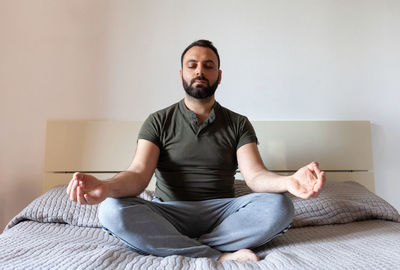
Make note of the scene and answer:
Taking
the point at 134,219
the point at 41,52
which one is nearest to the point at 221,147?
Result: the point at 134,219

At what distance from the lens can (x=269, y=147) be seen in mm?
1931

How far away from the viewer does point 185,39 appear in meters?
2.02

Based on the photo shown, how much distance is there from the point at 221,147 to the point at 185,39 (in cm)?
92

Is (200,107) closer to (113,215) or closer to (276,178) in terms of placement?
(276,178)

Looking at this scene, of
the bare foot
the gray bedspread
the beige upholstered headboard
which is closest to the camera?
the gray bedspread

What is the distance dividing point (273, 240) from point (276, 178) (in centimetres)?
23

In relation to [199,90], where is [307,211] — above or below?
below

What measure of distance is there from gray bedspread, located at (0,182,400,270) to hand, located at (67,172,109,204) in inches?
5.8

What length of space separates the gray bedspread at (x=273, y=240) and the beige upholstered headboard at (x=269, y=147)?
0.25m

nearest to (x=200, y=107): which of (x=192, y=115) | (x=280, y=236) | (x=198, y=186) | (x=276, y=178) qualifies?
(x=192, y=115)

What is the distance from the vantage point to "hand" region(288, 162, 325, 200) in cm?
92

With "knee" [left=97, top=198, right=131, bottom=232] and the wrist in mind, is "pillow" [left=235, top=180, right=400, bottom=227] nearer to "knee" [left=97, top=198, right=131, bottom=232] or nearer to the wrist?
the wrist

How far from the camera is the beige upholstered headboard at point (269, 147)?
1.87 meters

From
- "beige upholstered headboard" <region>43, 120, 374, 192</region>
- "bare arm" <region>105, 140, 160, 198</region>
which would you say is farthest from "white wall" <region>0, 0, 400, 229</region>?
"bare arm" <region>105, 140, 160, 198</region>
